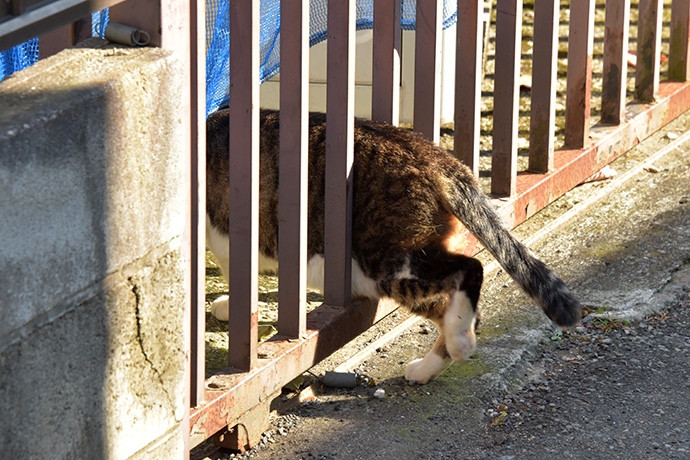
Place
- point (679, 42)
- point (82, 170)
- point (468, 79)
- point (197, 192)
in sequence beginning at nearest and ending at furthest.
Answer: point (82, 170) → point (197, 192) → point (468, 79) → point (679, 42)

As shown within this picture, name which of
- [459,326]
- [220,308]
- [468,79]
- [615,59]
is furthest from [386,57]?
[615,59]

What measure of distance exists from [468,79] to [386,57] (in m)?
0.61

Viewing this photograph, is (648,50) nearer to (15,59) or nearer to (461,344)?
(461,344)

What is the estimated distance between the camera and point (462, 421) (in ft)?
9.14

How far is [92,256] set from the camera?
1.80 m

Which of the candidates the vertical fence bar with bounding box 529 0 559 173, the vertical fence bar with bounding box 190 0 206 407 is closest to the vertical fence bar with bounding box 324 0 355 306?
the vertical fence bar with bounding box 190 0 206 407

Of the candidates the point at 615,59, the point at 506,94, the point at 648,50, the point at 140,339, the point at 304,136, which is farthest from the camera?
the point at 648,50

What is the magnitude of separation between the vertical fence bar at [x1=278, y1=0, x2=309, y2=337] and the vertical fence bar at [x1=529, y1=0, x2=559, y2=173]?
1.65m

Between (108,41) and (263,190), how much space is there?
1.28 metres

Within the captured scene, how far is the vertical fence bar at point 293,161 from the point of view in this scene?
2584 millimetres

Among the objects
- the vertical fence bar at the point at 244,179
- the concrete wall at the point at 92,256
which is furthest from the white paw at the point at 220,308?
the concrete wall at the point at 92,256

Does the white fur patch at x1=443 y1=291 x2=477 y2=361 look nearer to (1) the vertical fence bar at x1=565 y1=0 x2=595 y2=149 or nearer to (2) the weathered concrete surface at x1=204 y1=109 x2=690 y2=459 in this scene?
(2) the weathered concrete surface at x1=204 y1=109 x2=690 y2=459

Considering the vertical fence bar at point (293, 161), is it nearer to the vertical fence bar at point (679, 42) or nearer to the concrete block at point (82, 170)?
the concrete block at point (82, 170)

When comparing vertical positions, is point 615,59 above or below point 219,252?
above
